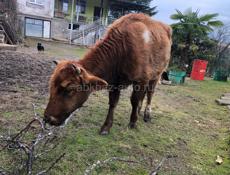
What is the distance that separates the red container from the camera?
10.9 meters

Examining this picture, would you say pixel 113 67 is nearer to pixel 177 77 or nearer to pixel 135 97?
pixel 135 97

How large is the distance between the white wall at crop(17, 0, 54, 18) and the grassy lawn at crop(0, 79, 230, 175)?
20.2 m

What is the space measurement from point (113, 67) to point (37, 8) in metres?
22.5

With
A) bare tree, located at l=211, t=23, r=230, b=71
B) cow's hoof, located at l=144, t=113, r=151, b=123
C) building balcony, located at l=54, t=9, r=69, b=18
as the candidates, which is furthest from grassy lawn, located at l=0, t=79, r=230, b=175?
building balcony, located at l=54, t=9, r=69, b=18

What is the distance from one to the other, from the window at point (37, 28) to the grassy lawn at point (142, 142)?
20.0m

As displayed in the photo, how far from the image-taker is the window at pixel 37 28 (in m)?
23.2

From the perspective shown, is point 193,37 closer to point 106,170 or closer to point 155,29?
point 155,29

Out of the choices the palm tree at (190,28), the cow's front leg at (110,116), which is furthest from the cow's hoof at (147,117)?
the palm tree at (190,28)

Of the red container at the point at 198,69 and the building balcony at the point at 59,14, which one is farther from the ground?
the building balcony at the point at 59,14

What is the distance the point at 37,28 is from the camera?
23.5 metres

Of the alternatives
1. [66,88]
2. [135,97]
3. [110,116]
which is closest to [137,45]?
[135,97]

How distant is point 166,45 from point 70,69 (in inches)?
86.5

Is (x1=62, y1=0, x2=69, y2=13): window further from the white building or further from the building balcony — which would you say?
the white building

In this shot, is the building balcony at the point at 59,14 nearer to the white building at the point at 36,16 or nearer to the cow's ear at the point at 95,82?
the white building at the point at 36,16
